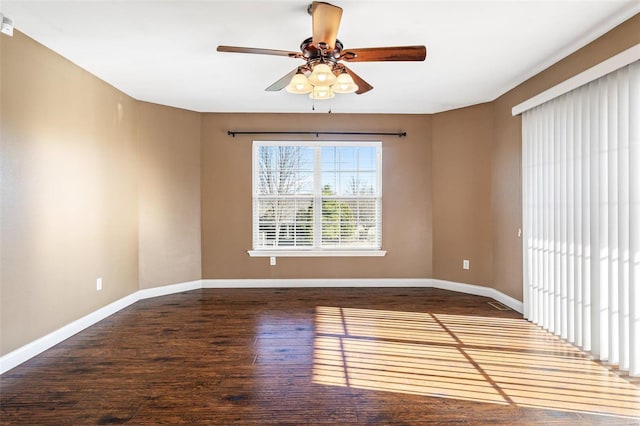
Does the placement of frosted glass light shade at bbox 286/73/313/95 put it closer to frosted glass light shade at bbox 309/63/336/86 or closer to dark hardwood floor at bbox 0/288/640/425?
frosted glass light shade at bbox 309/63/336/86

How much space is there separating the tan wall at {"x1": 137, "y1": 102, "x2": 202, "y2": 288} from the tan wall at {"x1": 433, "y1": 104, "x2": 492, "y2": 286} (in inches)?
135

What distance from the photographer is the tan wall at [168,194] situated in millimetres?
4727

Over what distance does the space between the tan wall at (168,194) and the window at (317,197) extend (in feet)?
2.86

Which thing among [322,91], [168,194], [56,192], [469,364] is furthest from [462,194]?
[56,192]

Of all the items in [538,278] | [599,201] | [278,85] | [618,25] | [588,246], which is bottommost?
[538,278]

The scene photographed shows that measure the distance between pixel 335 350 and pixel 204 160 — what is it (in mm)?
3413

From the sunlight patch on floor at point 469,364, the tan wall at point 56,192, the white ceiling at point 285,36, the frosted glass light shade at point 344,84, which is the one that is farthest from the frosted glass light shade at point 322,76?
the tan wall at point 56,192

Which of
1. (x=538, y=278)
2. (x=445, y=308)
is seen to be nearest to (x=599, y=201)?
(x=538, y=278)

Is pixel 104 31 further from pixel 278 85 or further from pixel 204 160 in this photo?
pixel 204 160

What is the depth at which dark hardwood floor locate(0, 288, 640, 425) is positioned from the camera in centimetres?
213

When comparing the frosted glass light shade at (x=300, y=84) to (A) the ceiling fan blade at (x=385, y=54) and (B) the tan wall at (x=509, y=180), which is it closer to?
(A) the ceiling fan blade at (x=385, y=54)

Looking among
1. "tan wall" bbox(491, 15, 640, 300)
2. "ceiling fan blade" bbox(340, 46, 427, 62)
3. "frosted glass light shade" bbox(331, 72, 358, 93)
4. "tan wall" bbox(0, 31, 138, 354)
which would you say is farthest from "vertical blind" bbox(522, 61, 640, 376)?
"tan wall" bbox(0, 31, 138, 354)

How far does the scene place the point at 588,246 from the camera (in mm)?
2979

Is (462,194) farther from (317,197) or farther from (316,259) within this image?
(316,259)
